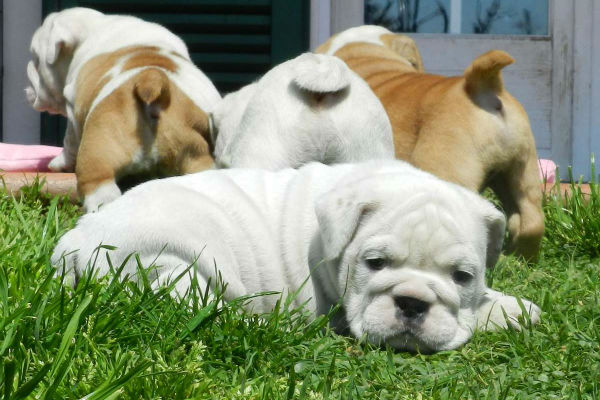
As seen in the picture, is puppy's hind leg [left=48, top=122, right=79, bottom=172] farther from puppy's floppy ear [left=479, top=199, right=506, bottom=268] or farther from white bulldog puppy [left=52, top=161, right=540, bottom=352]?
puppy's floppy ear [left=479, top=199, right=506, bottom=268]

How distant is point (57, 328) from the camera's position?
2.69m

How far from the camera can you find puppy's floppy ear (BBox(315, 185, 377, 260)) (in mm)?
3254

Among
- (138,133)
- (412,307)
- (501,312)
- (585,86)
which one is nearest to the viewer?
(412,307)

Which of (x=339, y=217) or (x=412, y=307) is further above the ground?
(x=339, y=217)

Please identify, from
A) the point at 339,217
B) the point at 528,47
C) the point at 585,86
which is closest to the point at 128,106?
the point at 339,217

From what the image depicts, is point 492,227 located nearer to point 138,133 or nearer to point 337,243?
point 337,243

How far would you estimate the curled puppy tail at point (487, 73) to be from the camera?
4.53m

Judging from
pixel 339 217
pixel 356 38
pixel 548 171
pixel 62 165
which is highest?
pixel 356 38

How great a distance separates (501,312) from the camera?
3.46 m

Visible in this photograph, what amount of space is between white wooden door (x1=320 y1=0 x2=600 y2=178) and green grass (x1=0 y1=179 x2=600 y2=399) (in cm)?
486

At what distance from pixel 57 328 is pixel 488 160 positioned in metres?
2.53

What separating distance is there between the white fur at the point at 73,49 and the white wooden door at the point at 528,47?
2261 mm

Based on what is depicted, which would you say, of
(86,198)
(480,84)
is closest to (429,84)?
(480,84)

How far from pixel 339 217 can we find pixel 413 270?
1.00 ft
